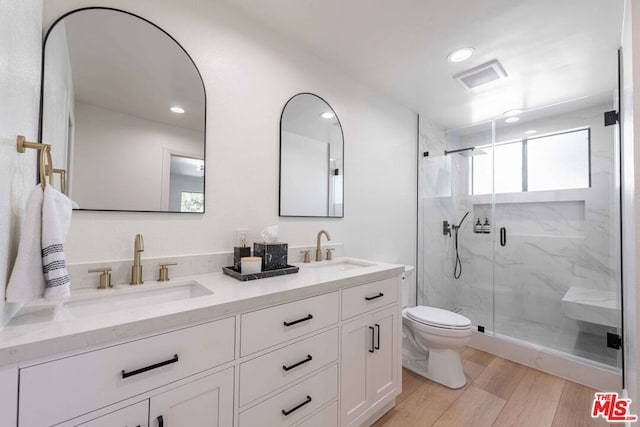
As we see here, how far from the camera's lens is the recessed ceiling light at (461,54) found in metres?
1.91

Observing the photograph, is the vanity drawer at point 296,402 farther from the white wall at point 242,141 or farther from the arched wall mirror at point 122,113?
the arched wall mirror at point 122,113

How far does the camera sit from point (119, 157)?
49.0 inches

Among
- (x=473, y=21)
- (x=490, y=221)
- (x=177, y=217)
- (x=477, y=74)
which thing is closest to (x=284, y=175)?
(x=177, y=217)

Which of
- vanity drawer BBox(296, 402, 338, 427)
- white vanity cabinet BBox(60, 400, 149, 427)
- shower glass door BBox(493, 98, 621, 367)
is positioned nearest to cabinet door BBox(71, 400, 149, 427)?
white vanity cabinet BBox(60, 400, 149, 427)

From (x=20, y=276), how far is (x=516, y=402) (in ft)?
8.73

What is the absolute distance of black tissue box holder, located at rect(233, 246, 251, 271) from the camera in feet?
4.80

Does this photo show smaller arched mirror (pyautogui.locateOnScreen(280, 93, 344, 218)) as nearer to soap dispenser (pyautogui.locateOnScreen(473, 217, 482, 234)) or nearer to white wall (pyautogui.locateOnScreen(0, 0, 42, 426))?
white wall (pyautogui.locateOnScreen(0, 0, 42, 426))

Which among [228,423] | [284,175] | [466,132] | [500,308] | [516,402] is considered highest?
[466,132]

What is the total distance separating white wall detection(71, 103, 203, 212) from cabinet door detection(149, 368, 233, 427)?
838 millimetres

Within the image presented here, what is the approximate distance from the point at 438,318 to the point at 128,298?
2024 mm

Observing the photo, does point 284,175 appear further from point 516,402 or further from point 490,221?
point 490,221

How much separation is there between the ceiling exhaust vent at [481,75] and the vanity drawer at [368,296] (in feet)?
5.81

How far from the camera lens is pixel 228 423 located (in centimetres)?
96

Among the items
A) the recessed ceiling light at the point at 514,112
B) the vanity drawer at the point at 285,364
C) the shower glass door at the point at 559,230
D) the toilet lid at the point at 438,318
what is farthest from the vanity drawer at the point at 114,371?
the recessed ceiling light at the point at 514,112
